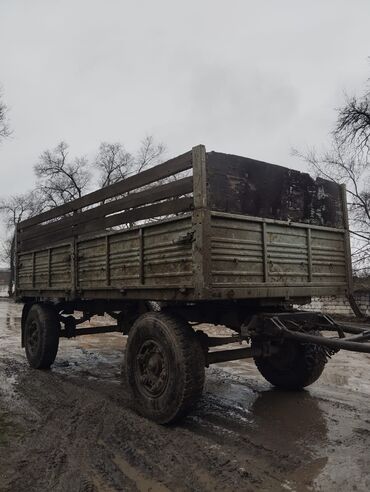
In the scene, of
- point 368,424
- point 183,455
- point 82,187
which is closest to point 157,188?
point 183,455

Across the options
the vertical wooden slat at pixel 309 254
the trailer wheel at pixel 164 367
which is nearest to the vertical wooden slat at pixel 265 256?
the vertical wooden slat at pixel 309 254

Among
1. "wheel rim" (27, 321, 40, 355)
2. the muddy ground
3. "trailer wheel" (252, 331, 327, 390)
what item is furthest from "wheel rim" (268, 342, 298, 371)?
"wheel rim" (27, 321, 40, 355)

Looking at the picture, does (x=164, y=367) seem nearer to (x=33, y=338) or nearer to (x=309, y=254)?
(x=309, y=254)

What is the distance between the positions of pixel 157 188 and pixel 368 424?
322 centimetres

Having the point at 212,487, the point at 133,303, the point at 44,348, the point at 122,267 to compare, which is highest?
the point at 122,267

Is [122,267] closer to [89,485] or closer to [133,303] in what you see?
[133,303]

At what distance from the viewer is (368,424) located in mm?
4348

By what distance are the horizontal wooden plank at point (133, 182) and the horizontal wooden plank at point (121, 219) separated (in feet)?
0.96

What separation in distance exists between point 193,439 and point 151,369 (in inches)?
34.0

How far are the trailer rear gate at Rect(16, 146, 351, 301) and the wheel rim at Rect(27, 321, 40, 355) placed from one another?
5.21ft

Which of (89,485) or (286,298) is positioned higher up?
(286,298)

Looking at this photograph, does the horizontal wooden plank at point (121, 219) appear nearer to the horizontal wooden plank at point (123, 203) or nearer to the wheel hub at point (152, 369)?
the horizontal wooden plank at point (123, 203)

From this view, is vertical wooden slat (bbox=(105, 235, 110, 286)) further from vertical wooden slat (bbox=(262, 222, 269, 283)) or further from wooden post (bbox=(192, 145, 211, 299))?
vertical wooden slat (bbox=(262, 222, 269, 283))

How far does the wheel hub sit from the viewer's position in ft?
14.4
